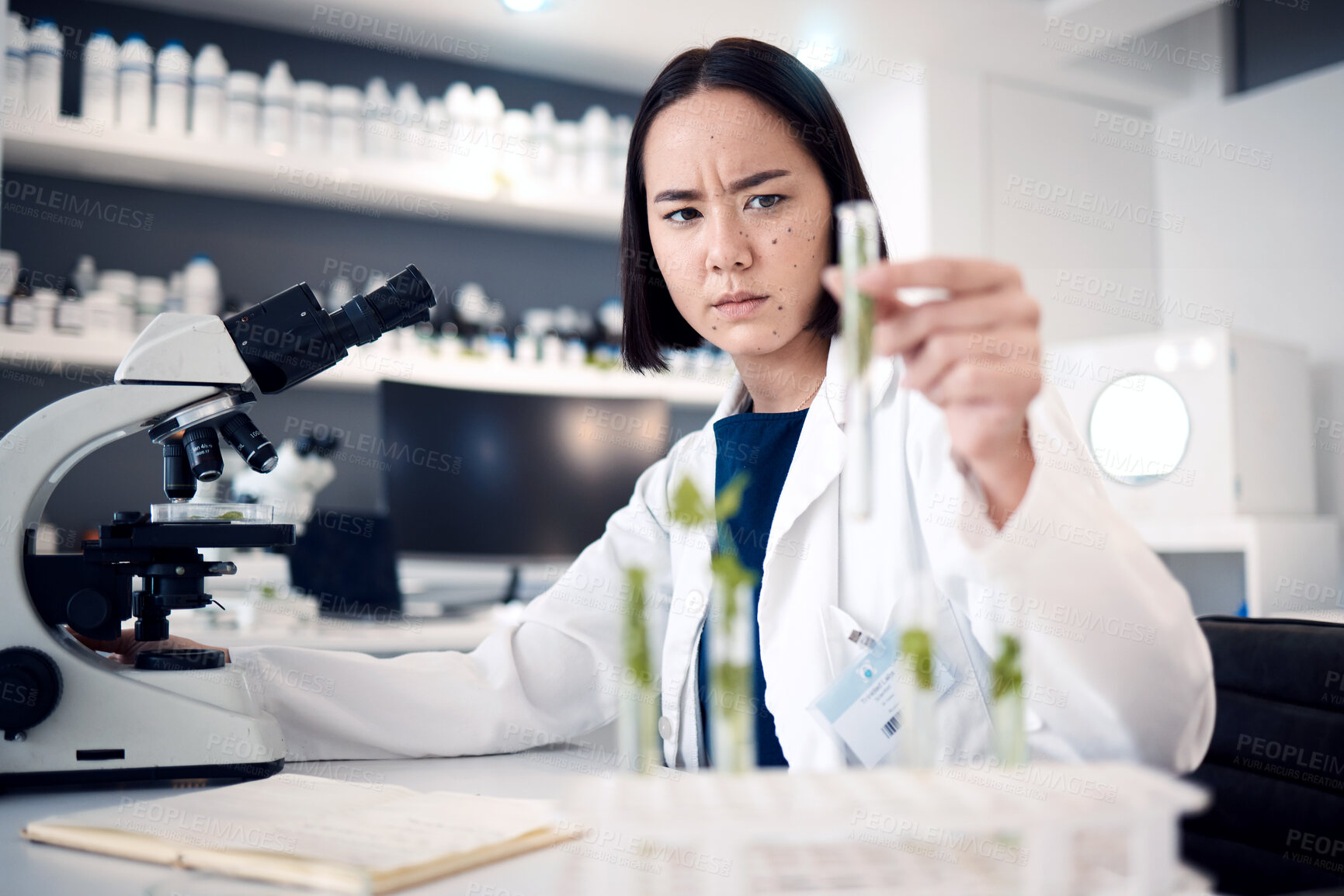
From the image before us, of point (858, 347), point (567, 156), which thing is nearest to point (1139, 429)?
point (567, 156)

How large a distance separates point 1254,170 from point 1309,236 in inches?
12.6

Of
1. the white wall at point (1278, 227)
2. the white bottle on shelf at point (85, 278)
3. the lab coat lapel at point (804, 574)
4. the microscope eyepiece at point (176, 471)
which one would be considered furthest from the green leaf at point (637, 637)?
the white wall at point (1278, 227)

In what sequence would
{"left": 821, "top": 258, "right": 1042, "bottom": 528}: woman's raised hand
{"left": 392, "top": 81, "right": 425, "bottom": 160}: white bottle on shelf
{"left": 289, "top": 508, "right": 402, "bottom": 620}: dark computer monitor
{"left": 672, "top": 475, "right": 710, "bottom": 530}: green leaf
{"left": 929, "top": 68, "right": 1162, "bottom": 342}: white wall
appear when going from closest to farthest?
{"left": 672, "top": 475, "right": 710, "bottom": 530}: green leaf, {"left": 821, "top": 258, "right": 1042, "bottom": 528}: woman's raised hand, {"left": 289, "top": 508, "right": 402, "bottom": 620}: dark computer monitor, {"left": 392, "top": 81, "right": 425, "bottom": 160}: white bottle on shelf, {"left": 929, "top": 68, "right": 1162, "bottom": 342}: white wall

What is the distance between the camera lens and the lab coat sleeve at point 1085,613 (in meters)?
0.63

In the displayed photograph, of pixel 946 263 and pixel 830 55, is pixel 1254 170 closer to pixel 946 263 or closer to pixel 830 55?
pixel 830 55

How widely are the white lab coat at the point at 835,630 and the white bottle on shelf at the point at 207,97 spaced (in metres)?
1.84

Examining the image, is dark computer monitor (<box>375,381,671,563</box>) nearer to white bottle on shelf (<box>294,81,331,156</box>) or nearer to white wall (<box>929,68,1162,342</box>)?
white bottle on shelf (<box>294,81,331,156</box>)

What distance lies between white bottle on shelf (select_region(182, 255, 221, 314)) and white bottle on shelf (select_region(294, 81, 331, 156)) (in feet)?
1.35

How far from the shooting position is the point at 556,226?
128 inches

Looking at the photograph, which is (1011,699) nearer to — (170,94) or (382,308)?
(382,308)

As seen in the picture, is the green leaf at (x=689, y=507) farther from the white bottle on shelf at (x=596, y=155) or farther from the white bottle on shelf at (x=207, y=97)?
the white bottle on shelf at (x=596, y=155)

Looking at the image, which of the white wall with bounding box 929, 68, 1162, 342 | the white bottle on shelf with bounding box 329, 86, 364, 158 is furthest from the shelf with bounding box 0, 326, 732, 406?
the white wall with bounding box 929, 68, 1162, 342

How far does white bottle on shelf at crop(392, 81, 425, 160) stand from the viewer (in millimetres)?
2793

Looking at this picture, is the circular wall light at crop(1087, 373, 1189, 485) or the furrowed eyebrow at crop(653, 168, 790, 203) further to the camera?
the circular wall light at crop(1087, 373, 1189, 485)
